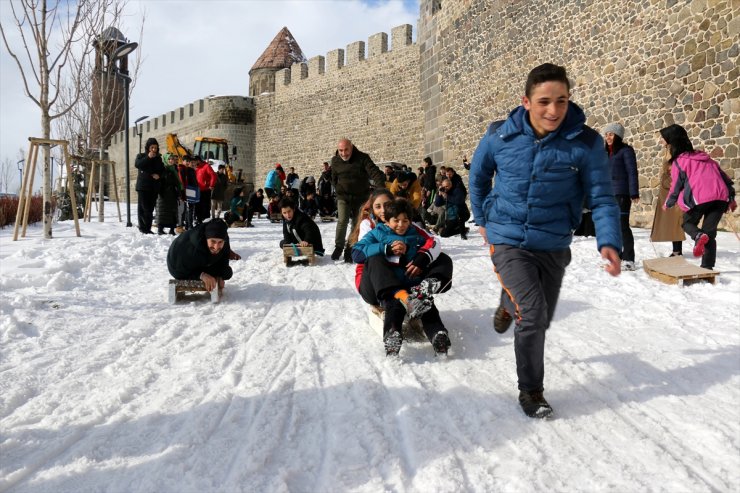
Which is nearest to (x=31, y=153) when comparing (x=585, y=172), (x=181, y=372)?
(x=181, y=372)

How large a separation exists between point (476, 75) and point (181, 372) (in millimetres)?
13785

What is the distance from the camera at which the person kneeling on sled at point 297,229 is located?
6.90 m

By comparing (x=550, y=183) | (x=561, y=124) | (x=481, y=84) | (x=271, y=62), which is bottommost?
(x=550, y=183)

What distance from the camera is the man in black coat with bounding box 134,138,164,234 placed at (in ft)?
29.3

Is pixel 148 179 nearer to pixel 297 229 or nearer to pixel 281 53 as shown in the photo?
pixel 297 229

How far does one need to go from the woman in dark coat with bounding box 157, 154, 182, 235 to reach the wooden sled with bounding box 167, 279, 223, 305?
5368 mm

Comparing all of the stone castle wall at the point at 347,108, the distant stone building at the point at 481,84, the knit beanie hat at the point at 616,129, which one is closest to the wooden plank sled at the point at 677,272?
the knit beanie hat at the point at 616,129

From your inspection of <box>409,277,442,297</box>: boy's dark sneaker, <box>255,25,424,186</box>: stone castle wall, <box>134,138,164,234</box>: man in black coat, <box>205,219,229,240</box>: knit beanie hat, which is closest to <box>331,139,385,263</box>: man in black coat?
<box>205,219,229,240</box>: knit beanie hat

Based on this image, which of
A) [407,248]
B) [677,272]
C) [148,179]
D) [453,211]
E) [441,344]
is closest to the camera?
[441,344]

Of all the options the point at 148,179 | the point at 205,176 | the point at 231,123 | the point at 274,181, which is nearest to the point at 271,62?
the point at 231,123

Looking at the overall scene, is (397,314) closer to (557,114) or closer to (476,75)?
(557,114)

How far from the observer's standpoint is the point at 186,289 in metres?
4.50

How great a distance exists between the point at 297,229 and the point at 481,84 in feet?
31.9

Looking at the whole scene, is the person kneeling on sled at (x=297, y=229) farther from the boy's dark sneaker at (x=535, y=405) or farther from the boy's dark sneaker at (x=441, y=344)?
the boy's dark sneaker at (x=535, y=405)
